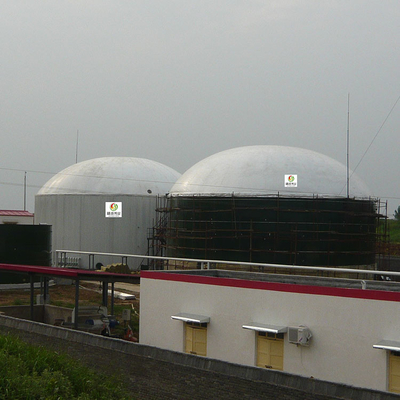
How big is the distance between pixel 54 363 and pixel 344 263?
22.8 m

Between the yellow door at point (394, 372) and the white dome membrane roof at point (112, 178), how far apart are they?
3653 cm

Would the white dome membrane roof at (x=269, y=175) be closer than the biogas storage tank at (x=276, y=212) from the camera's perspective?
No

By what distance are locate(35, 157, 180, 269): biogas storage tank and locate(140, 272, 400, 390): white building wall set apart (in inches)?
1152

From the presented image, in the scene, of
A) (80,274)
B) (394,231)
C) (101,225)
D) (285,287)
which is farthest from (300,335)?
(394,231)

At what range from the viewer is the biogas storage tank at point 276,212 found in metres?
31.9

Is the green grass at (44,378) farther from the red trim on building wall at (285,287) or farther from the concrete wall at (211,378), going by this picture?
the red trim on building wall at (285,287)

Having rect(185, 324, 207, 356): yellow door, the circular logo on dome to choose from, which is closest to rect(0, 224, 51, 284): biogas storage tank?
the circular logo on dome

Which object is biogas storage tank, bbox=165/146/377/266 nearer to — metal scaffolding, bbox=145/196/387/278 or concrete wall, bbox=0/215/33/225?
metal scaffolding, bbox=145/196/387/278

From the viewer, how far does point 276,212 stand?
3203 cm

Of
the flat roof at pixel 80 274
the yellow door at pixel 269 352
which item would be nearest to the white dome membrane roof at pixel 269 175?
the flat roof at pixel 80 274

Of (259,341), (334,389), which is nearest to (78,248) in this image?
(259,341)

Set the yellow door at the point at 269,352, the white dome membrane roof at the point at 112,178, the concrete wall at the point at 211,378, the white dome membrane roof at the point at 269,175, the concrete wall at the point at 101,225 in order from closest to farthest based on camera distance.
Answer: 1. the concrete wall at the point at 211,378
2. the yellow door at the point at 269,352
3. the white dome membrane roof at the point at 269,175
4. the concrete wall at the point at 101,225
5. the white dome membrane roof at the point at 112,178

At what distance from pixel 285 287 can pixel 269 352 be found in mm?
1621

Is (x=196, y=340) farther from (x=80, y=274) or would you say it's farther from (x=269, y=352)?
(x=80, y=274)
